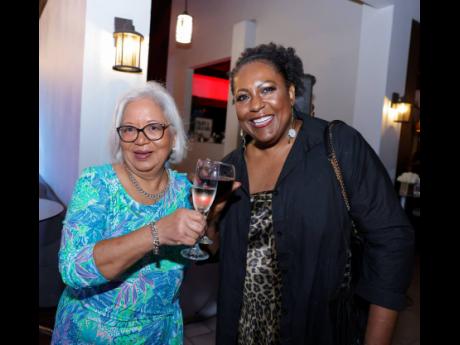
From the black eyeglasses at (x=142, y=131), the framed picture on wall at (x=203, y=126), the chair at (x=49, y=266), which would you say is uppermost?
the framed picture on wall at (x=203, y=126)

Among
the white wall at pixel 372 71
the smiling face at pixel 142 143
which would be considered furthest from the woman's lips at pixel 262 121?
the white wall at pixel 372 71

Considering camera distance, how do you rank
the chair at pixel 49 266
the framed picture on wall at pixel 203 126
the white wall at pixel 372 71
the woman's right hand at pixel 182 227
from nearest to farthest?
the woman's right hand at pixel 182 227, the chair at pixel 49 266, the white wall at pixel 372 71, the framed picture on wall at pixel 203 126

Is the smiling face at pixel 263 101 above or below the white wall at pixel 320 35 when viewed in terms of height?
below

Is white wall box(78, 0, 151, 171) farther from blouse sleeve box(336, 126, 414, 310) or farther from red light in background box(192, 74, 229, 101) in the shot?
red light in background box(192, 74, 229, 101)

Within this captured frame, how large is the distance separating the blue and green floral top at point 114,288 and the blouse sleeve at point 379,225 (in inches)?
29.7

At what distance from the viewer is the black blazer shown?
1247 mm

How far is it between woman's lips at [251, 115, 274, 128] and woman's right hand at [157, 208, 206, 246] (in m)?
0.55

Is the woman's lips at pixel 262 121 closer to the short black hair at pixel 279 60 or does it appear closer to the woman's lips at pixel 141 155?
the short black hair at pixel 279 60

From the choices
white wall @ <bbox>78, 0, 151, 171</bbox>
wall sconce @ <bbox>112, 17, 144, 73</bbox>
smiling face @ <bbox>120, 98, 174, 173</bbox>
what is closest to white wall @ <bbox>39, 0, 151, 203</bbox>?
white wall @ <bbox>78, 0, 151, 171</bbox>

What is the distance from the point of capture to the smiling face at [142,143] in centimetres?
139

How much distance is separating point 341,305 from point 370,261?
0.22m

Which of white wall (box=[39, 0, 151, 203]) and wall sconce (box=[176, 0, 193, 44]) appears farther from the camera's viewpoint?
wall sconce (box=[176, 0, 193, 44])

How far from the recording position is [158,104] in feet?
4.76
